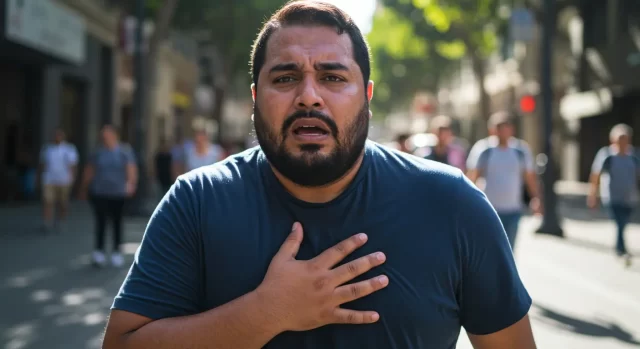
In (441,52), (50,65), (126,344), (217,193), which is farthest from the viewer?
(441,52)

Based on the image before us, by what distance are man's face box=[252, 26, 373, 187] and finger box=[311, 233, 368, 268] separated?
0.15m

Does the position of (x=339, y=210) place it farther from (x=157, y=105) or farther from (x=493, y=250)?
(x=157, y=105)

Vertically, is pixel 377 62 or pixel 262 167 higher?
pixel 377 62

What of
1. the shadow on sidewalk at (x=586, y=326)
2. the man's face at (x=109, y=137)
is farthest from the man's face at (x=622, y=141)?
the man's face at (x=109, y=137)

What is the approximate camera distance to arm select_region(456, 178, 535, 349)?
206 cm

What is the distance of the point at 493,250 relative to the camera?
2.07m

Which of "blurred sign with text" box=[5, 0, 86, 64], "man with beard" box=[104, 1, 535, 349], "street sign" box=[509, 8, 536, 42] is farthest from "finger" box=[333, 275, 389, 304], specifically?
"street sign" box=[509, 8, 536, 42]

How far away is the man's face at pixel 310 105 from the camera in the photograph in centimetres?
204

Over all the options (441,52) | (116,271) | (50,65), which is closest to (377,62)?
(441,52)

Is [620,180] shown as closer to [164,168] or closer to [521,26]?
Result: [164,168]

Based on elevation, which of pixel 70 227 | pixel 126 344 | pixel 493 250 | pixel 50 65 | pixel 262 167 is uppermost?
pixel 50 65

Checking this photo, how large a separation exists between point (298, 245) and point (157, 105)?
120 ft

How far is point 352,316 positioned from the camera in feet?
6.44

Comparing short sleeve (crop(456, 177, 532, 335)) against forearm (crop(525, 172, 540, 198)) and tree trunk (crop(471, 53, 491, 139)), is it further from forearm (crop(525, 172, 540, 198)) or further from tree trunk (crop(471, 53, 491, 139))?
tree trunk (crop(471, 53, 491, 139))
